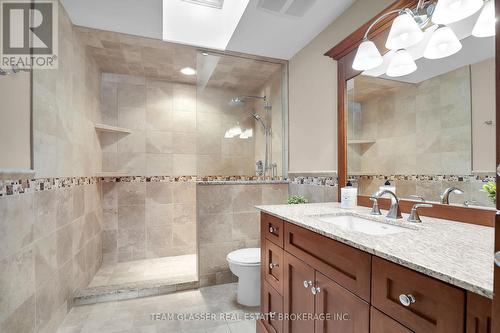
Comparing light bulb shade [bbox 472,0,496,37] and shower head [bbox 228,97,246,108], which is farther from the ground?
shower head [bbox 228,97,246,108]

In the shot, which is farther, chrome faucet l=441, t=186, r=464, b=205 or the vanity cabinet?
chrome faucet l=441, t=186, r=464, b=205

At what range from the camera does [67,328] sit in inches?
67.5

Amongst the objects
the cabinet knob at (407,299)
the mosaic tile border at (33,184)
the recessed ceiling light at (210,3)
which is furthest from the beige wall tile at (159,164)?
the cabinet knob at (407,299)

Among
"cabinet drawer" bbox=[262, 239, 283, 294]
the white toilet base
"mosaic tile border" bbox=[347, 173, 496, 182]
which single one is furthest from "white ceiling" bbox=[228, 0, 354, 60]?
the white toilet base

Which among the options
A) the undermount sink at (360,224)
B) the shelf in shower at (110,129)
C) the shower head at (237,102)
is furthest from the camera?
the shower head at (237,102)

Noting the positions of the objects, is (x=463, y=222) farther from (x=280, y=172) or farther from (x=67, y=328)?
(x=67, y=328)

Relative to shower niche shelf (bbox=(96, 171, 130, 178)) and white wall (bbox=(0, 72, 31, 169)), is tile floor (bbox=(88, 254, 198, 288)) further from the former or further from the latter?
white wall (bbox=(0, 72, 31, 169))

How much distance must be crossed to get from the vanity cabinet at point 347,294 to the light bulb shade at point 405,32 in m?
1.13

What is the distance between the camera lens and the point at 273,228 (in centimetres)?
146

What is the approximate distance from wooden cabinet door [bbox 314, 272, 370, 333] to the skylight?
72.5 inches

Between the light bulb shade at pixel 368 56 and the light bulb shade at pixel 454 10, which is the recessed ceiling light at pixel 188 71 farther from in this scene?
the light bulb shade at pixel 454 10

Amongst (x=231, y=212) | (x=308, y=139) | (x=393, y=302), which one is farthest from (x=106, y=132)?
(x=393, y=302)

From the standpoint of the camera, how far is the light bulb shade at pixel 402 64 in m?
1.35

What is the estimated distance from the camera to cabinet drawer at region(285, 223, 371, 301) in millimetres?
807
